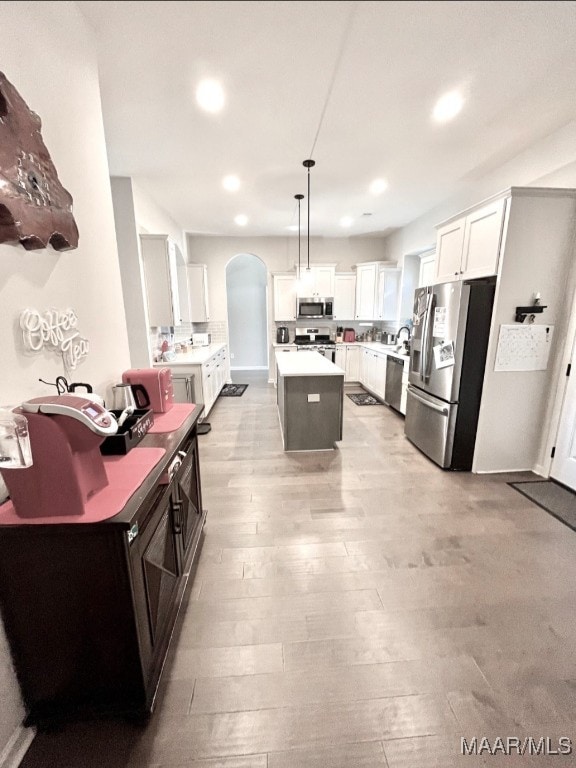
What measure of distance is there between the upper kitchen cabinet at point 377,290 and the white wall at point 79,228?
16.1 ft

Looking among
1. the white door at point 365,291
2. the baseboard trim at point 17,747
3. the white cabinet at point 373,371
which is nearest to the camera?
the baseboard trim at point 17,747

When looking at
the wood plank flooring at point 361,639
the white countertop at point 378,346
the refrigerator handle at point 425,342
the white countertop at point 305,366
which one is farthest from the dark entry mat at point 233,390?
the refrigerator handle at point 425,342

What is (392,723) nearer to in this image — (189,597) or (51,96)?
(189,597)

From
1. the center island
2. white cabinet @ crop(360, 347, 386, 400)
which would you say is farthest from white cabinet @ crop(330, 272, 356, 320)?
the center island

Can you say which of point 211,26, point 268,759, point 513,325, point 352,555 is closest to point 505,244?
point 513,325

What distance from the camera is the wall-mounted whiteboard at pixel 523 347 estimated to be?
264 cm

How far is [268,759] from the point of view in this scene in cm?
106

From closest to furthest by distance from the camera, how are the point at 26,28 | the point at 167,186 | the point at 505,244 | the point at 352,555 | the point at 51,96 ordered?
the point at 26,28 → the point at 51,96 → the point at 352,555 → the point at 505,244 → the point at 167,186

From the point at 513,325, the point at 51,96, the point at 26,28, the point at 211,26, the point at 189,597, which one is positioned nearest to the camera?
the point at 26,28

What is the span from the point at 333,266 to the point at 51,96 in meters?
5.10

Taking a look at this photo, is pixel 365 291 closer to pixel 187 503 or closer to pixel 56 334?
pixel 187 503

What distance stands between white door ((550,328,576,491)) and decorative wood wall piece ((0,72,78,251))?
360 centimetres

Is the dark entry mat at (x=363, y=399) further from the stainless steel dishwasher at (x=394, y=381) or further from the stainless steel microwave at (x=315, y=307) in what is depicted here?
the stainless steel microwave at (x=315, y=307)

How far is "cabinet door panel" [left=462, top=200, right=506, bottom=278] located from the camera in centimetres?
250
